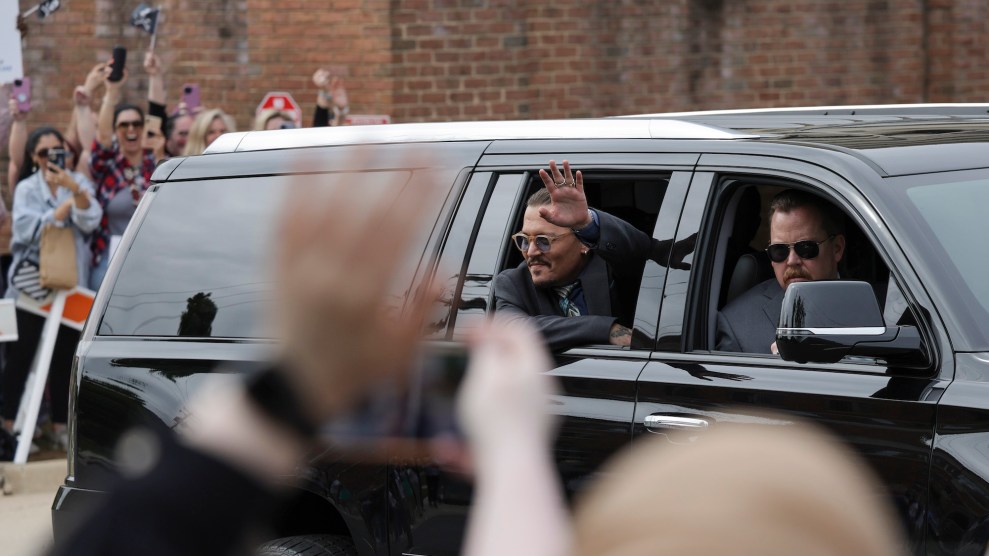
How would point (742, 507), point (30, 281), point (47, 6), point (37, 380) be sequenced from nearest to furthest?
point (742, 507), point (37, 380), point (30, 281), point (47, 6)

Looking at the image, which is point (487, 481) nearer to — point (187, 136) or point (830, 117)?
point (830, 117)

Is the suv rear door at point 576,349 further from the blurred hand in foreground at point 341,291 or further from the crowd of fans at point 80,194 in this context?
the crowd of fans at point 80,194

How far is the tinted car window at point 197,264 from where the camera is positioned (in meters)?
4.36

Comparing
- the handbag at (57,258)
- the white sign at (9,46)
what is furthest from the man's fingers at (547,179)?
the white sign at (9,46)

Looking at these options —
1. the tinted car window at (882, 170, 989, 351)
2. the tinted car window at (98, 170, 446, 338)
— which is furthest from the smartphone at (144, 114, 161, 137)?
the tinted car window at (882, 170, 989, 351)

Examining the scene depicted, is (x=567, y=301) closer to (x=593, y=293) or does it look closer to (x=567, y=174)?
(x=593, y=293)

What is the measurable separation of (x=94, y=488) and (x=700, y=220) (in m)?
2.08

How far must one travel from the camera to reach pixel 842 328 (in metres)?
3.20

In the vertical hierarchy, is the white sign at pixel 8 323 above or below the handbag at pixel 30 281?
below

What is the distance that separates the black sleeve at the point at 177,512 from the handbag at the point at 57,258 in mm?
7909

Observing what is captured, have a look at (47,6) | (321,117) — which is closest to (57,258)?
(321,117)

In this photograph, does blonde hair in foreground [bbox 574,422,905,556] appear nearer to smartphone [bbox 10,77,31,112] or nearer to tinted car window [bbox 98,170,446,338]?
tinted car window [bbox 98,170,446,338]

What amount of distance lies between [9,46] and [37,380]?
2079 millimetres

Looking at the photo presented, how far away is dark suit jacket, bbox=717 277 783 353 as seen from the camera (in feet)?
12.5
